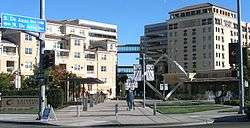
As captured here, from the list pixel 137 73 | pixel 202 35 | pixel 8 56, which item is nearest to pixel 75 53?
pixel 8 56

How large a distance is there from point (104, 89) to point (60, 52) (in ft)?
57.5

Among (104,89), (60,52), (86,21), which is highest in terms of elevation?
(86,21)

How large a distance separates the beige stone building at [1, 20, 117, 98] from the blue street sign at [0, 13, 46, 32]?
80.3 meters

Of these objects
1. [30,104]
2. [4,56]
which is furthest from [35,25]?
[4,56]

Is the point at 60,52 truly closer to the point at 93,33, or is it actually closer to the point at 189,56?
the point at 93,33

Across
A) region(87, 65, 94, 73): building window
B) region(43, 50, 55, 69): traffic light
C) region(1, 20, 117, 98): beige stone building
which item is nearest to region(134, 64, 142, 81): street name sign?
region(43, 50, 55, 69): traffic light

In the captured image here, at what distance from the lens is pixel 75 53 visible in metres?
124

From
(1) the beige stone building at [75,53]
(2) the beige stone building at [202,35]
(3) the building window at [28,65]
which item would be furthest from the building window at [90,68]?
(2) the beige stone building at [202,35]

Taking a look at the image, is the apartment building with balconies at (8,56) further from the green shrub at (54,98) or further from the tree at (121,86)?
the green shrub at (54,98)

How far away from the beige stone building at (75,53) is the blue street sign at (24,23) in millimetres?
80281

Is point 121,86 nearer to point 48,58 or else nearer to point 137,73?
point 137,73

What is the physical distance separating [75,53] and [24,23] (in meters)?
93.0

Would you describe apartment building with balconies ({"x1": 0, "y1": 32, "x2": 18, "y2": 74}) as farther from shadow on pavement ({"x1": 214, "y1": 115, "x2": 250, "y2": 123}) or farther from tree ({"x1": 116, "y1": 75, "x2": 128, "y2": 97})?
shadow on pavement ({"x1": 214, "y1": 115, "x2": 250, "y2": 123})

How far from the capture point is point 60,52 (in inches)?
4742
